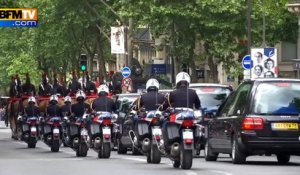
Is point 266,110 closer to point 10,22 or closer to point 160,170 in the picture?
point 160,170

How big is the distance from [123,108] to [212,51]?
92.5 ft

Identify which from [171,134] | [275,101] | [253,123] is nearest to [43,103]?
[253,123]

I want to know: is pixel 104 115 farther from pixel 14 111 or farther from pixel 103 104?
pixel 14 111

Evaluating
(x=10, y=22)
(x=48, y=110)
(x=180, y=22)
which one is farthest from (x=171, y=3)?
(x=48, y=110)

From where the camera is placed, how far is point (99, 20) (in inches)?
3031

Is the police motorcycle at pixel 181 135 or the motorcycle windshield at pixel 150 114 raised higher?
the motorcycle windshield at pixel 150 114

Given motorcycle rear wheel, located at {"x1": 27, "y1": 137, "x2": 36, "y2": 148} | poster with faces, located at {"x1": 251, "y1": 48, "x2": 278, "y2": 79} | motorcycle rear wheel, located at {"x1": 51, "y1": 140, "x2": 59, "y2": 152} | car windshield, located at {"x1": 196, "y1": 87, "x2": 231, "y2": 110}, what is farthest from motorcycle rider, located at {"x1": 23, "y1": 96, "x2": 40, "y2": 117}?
poster with faces, located at {"x1": 251, "y1": 48, "x2": 278, "y2": 79}

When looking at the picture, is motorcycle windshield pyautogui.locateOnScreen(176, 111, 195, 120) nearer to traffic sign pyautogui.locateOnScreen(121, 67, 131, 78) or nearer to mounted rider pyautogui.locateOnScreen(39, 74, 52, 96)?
mounted rider pyautogui.locateOnScreen(39, 74, 52, 96)

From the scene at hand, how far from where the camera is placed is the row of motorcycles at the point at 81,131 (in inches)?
1227

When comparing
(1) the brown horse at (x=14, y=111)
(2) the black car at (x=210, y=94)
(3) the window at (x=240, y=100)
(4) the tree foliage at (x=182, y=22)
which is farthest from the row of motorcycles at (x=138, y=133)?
(4) the tree foliage at (x=182, y=22)

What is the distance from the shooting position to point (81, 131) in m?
32.9

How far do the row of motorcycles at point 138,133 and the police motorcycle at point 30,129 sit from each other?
0.10 feet

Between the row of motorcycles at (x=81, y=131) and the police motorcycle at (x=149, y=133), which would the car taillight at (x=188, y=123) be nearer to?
the police motorcycle at (x=149, y=133)

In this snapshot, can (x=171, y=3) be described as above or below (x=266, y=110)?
above
